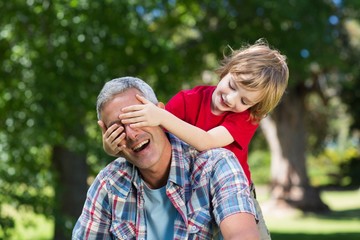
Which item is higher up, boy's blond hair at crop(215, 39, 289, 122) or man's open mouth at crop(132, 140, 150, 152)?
boy's blond hair at crop(215, 39, 289, 122)

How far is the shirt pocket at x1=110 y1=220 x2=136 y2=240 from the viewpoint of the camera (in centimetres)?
304

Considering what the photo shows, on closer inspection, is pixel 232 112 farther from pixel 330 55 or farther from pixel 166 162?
pixel 330 55

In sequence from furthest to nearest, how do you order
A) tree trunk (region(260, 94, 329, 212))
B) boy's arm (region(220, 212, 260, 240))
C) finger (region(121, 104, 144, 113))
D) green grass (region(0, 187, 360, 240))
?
1. tree trunk (region(260, 94, 329, 212))
2. green grass (region(0, 187, 360, 240))
3. finger (region(121, 104, 144, 113))
4. boy's arm (region(220, 212, 260, 240))

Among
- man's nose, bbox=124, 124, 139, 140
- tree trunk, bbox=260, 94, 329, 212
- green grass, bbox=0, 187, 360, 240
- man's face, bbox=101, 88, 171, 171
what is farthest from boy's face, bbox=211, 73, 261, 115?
tree trunk, bbox=260, 94, 329, 212

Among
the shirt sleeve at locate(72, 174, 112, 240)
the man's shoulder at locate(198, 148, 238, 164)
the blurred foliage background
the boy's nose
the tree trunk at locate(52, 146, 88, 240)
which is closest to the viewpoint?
the man's shoulder at locate(198, 148, 238, 164)

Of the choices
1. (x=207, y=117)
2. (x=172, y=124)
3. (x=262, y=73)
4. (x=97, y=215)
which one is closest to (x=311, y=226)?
(x=207, y=117)

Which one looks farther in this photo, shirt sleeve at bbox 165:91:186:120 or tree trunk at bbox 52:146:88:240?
tree trunk at bbox 52:146:88:240

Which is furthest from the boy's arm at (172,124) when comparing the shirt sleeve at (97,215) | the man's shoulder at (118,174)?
the shirt sleeve at (97,215)

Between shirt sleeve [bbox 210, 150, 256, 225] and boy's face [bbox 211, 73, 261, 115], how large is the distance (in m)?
0.49

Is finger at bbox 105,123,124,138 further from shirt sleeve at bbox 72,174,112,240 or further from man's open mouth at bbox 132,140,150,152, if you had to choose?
shirt sleeve at bbox 72,174,112,240

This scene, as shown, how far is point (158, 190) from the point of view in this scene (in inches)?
121

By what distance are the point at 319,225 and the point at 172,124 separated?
1867 centimetres

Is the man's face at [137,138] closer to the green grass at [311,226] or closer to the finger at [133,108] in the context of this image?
the finger at [133,108]

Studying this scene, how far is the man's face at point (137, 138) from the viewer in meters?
2.92
